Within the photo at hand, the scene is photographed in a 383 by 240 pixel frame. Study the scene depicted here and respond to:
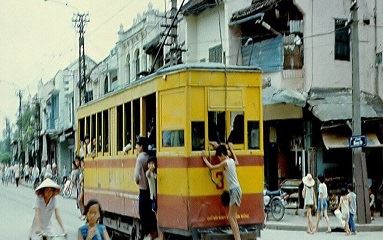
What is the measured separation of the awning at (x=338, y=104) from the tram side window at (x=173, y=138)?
1201 cm

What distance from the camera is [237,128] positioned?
469 inches

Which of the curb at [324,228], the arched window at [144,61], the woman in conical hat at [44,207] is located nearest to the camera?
the woman in conical hat at [44,207]

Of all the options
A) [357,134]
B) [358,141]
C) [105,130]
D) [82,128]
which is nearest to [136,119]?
[105,130]

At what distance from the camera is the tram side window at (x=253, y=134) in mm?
12094

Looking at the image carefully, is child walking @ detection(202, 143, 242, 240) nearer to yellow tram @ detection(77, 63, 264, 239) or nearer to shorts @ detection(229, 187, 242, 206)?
shorts @ detection(229, 187, 242, 206)

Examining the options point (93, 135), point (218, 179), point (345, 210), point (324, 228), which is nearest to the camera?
point (218, 179)

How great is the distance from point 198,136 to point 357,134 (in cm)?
1076

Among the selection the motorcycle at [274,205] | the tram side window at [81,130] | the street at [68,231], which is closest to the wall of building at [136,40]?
the street at [68,231]

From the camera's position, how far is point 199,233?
11266mm

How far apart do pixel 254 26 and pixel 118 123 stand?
543 inches

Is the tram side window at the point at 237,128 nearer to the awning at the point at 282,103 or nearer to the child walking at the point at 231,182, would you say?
the child walking at the point at 231,182

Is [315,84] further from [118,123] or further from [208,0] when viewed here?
[118,123]

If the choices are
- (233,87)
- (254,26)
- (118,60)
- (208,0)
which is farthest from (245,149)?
(118,60)

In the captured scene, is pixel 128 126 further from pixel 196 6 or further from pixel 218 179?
pixel 196 6
